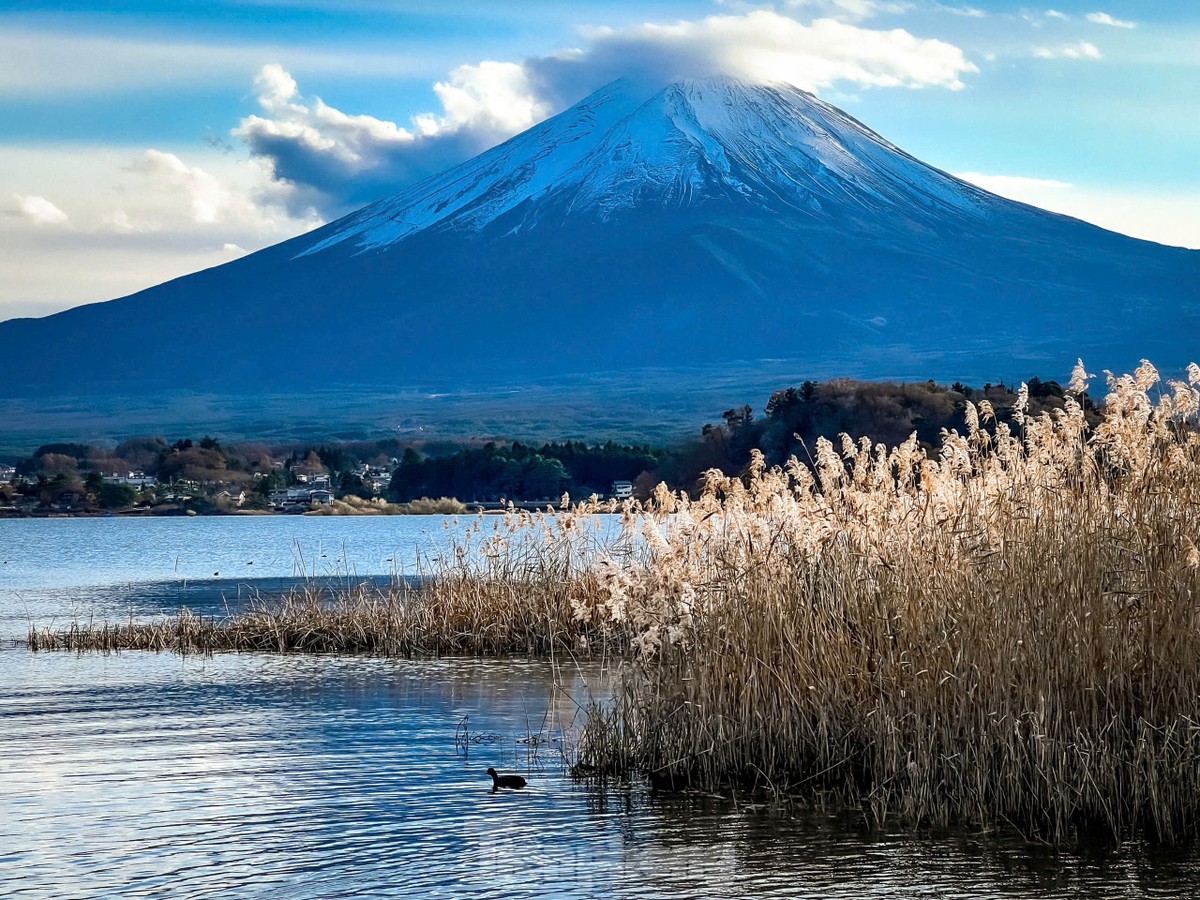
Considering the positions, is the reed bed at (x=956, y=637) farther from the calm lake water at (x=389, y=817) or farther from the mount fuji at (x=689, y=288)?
the mount fuji at (x=689, y=288)

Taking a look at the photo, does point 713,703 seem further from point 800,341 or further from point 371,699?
point 800,341

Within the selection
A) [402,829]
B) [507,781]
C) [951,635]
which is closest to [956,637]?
[951,635]

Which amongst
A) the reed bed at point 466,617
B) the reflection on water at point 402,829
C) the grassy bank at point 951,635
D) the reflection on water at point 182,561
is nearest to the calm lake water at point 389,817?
the reflection on water at point 402,829

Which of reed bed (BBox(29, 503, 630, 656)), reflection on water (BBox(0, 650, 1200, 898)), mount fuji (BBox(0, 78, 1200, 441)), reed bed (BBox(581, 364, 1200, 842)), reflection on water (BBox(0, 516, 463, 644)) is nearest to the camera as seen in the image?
reflection on water (BBox(0, 650, 1200, 898))

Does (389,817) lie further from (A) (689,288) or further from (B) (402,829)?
(A) (689,288)

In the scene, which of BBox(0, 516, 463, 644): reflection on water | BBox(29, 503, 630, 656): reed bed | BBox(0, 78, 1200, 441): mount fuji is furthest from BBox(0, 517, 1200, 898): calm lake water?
BBox(0, 78, 1200, 441): mount fuji

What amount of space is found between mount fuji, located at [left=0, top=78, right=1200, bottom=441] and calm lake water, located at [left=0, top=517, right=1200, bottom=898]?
143 meters

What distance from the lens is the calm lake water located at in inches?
311

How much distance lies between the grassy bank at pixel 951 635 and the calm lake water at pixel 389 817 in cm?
36

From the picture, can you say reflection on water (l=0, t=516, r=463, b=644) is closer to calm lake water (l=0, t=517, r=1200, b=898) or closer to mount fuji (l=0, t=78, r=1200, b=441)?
calm lake water (l=0, t=517, r=1200, b=898)

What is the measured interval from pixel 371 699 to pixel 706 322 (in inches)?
6506

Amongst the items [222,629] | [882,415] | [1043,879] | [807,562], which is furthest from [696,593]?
[882,415]

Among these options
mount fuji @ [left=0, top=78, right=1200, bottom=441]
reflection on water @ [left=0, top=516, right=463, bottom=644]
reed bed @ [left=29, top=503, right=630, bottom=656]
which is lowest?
reflection on water @ [left=0, top=516, right=463, bottom=644]

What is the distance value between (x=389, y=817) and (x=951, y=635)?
359 centimetres
